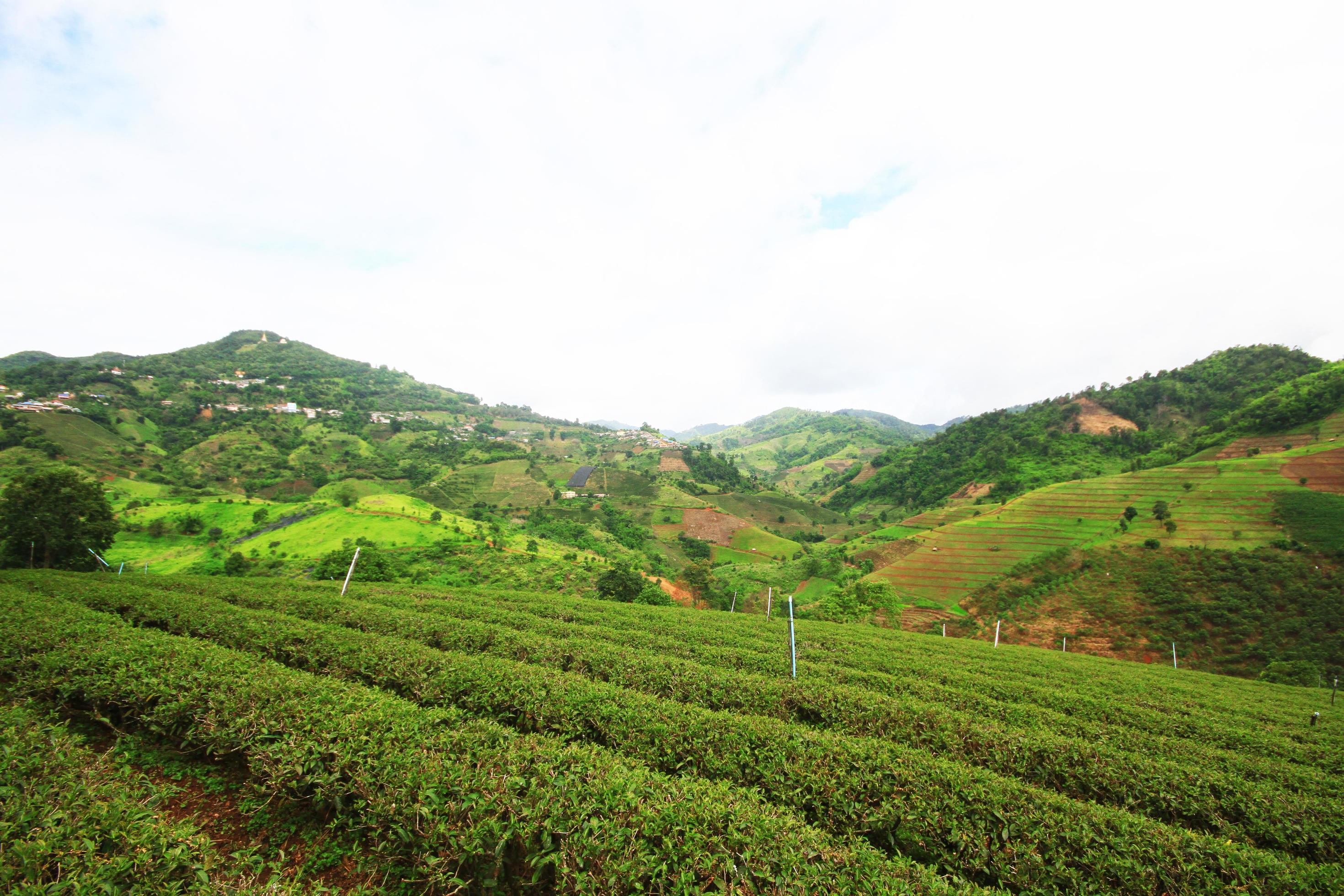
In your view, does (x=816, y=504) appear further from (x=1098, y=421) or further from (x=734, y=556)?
(x=1098, y=421)

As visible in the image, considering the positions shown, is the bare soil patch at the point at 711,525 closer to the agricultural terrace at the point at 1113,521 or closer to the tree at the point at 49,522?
the agricultural terrace at the point at 1113,521

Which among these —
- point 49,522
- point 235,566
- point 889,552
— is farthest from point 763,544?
point 49,522

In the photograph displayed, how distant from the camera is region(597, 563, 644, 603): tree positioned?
3344 centimetres

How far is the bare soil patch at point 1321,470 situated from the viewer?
1593 inches

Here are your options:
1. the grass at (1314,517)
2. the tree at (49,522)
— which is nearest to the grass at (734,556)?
the grass at (1314,517)

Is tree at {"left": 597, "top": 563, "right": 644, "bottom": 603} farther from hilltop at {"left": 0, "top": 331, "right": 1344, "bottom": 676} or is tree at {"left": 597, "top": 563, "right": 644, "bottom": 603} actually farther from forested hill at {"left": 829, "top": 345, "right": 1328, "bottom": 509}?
forested hill at {"left": 829, "top": 345, "right": 1328, "bottom": 509}

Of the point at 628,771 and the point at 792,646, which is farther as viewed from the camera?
the point at 792,646

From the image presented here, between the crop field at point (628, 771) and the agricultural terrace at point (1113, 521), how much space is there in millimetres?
40775

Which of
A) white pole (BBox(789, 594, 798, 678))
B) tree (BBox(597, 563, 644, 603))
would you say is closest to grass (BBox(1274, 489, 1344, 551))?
white pole (BBox(789, 594, 798, 678))

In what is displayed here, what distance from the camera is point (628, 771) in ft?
15.4

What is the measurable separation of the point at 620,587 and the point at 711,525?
153ft

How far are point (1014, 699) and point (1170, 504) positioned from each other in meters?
55.7

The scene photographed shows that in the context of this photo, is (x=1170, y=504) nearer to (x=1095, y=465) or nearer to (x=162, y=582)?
(x=1095, y=465)

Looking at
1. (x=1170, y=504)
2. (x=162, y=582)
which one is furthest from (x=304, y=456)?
(x=1170, y=504)
